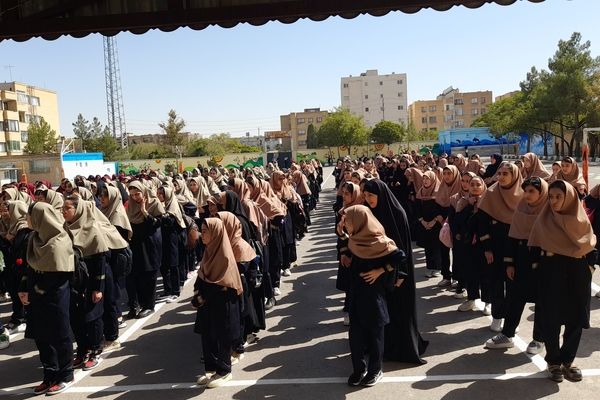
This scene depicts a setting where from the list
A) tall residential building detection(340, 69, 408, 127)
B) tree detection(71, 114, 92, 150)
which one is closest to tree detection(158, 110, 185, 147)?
tree detection(71, 114, 92, 150)

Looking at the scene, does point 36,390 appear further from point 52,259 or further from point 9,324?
point 9,324

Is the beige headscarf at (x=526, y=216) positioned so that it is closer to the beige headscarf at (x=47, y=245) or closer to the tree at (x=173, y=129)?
the beige headscarf at (x=47, y=245)

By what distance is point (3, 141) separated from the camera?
212 feet

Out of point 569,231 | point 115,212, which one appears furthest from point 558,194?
point 115,212

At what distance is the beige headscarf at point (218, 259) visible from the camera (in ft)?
16.0

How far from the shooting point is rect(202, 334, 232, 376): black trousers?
491 centimetres

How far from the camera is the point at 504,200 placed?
19.3ft

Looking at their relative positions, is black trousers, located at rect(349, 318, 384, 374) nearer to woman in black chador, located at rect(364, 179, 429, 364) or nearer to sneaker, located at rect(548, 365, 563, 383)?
woman in black chador, located at rect(364, 179, 429, 364)

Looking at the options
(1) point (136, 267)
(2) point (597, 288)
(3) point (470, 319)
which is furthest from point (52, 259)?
(2) point (597, 288)

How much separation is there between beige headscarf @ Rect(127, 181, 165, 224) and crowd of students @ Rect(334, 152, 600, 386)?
2.77m

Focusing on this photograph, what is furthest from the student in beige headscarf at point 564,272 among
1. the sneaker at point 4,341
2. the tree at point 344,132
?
the tree at point 344,132

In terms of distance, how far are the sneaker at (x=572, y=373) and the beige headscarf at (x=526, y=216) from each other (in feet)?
3.99

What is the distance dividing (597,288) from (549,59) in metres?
42.0

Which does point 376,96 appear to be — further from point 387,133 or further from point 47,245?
point 47,245
